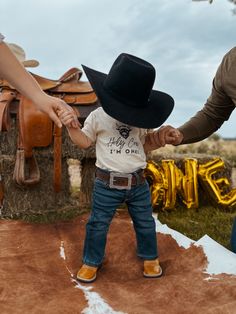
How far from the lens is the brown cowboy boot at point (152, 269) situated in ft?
8.87

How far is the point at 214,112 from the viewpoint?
3.01 m

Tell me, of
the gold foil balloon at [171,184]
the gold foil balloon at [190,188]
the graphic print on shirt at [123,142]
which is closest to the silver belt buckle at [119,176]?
the graphic print on shirt at [123,142]

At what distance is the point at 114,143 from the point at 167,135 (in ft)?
1.16

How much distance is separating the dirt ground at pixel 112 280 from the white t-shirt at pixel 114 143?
661 mm

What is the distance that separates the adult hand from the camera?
275 centimetres

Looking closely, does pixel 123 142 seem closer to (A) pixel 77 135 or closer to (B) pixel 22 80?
(A) pixel 77 135

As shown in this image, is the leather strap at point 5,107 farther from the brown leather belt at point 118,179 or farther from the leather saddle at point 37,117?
the brown leather belt at point 118,179

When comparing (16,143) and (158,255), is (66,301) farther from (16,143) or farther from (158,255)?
(16,143)

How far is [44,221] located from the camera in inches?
157

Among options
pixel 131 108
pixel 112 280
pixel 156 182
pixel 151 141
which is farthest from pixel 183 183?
pixel 131 108

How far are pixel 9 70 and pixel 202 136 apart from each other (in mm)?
1409

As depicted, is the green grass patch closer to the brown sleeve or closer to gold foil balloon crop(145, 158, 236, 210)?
gold foil balloon crop(145, 158, 236, 210)

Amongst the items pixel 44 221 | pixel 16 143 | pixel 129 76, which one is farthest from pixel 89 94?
pixel 129 76

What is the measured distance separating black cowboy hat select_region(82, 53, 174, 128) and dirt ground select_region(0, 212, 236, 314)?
0.90 metres
